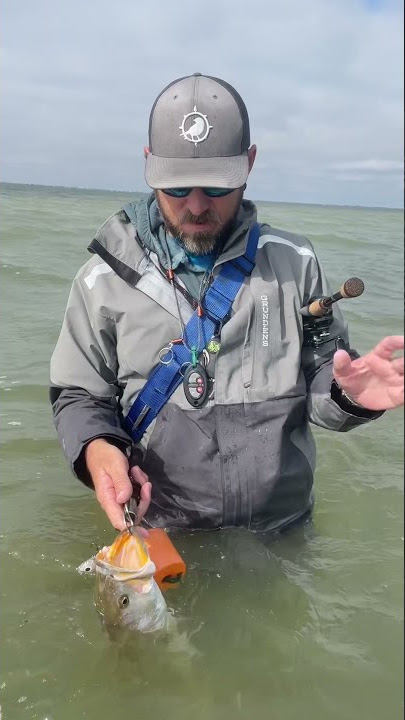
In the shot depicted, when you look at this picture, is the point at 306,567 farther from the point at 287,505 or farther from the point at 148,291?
the point at 148,291

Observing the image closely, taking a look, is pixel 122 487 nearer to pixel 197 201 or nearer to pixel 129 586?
pixel 129 586

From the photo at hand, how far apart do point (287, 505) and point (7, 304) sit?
637 centimetres

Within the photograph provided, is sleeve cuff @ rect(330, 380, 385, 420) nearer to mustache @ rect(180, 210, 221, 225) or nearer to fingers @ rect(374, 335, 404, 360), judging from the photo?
fingers @ rect(374, 335, 404, 360)

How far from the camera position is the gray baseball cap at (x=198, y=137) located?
3297 millimetres

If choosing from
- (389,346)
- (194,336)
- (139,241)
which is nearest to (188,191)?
(139,241)

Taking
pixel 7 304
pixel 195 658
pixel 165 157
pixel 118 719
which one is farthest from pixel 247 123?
pixel 7 304

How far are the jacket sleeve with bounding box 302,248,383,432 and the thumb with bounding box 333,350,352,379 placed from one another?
663mm

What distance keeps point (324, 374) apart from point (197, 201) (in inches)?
45.5

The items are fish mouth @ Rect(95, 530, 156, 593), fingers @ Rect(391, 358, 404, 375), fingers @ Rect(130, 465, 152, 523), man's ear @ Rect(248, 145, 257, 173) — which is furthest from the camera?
man's ear @ Rect(248, 145, 257, 173)

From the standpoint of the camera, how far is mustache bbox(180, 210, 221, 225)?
11.1 feet

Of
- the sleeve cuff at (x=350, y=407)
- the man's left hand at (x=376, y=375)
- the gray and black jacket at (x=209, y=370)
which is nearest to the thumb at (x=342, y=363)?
the man's left hand at (x=376, y=375)

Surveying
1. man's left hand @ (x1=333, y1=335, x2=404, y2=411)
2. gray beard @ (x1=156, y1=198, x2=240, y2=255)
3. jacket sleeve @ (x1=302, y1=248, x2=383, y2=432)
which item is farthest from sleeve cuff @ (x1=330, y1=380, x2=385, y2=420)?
gray beard @ (x1=156, y1=198, x2=240, y2=255)

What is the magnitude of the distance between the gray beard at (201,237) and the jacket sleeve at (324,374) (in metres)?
0.54

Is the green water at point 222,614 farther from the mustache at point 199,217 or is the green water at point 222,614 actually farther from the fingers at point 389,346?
the mustache at point 199,217
